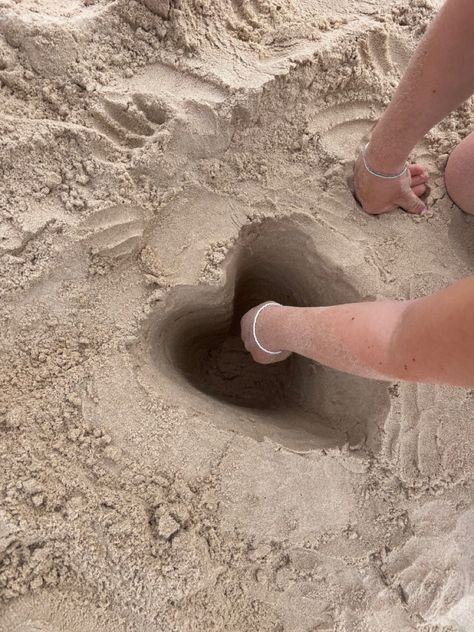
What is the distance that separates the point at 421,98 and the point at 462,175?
0.34 m

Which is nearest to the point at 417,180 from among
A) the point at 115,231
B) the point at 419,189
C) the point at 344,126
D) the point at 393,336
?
the point at 419,189

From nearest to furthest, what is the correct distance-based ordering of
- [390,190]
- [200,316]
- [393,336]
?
1. [393,336]
2. [390,190]
3. [200,316]

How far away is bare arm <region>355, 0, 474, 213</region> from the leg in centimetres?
10

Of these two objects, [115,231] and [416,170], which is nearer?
[115,231]

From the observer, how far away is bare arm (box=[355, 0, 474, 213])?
1.22 meters

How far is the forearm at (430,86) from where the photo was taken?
1.22 meters

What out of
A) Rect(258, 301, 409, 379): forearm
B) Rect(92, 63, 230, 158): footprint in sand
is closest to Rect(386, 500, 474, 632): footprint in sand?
Rect(258, 301, 409, 379): forearm

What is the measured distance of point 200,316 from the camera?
1.76 m

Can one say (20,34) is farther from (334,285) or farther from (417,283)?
(417,283)

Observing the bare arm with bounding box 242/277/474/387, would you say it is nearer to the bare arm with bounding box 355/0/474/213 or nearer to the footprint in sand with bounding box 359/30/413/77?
the bare arm with bounding box 355/0/474/213

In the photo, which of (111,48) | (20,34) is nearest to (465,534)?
(111,48)

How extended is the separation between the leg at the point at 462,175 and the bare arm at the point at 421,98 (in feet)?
0.32

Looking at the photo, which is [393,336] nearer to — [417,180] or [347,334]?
[347,334]

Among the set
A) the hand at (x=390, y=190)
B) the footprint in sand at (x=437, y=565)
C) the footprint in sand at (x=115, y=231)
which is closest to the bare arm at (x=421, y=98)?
the hand at (x=390, y=190)
